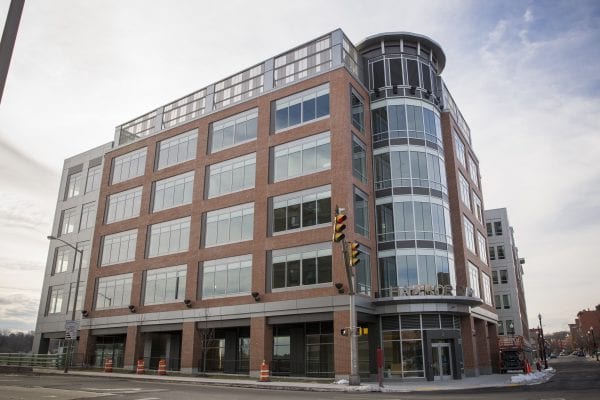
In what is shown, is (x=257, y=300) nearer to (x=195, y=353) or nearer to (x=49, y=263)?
(x=195, y=353)

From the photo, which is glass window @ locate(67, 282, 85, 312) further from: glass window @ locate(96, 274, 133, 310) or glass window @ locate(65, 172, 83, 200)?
glass window @ locate(65, 172, 83, 200)

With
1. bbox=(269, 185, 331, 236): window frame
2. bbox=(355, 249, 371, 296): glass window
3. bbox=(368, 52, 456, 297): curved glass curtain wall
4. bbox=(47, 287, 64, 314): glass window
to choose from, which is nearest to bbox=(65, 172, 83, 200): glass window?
bbox=(47, 287, 64, 314): glass window

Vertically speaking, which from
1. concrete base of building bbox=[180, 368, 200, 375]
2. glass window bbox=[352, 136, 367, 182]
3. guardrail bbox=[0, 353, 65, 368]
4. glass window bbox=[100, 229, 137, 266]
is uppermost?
glass window bbox=[352, 136, 367, 182]

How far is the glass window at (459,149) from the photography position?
44.8 metres

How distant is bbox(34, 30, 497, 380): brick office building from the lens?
33.8m

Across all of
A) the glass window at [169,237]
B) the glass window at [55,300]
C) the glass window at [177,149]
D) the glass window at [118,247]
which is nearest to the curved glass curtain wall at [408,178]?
the glass window at [177,149]

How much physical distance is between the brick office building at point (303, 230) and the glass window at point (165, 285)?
15 cm

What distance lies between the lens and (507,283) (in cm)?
7031

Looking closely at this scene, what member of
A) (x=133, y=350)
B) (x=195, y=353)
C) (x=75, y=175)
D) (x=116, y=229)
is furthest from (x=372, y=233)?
(x=75, y=175)

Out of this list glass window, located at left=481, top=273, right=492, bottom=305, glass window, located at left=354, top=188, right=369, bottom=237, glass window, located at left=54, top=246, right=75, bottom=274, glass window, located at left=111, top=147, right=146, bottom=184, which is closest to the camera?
glass window, located at left=354, top=188, right=369, bottom=237

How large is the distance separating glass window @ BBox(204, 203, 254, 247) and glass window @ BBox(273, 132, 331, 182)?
3.84m

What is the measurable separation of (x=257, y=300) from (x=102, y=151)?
1209 inches

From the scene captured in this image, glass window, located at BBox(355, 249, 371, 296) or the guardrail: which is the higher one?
glass window, located at BBox(355, 249, 371, 296)

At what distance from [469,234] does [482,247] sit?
23.6 ft
